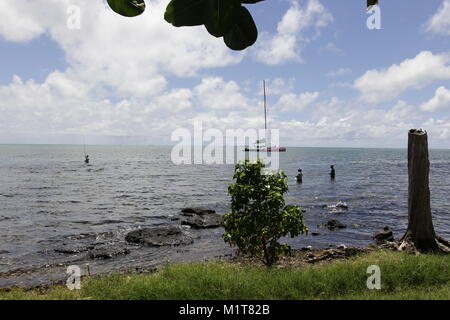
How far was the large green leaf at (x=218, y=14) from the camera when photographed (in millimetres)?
946

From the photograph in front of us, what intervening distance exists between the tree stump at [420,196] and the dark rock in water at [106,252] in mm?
11835

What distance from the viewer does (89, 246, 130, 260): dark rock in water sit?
15.7 meters

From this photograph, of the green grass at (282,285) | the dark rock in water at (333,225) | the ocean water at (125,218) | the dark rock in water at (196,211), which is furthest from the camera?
the dark rock in water at (196,211)

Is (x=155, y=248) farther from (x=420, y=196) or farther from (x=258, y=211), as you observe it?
(x=420, y=196)

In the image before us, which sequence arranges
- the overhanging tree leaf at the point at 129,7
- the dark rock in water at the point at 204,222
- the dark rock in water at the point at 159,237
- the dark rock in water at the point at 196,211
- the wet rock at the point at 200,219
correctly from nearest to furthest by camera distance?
the overhanging tree leaf at the point at 129,7
the dark rock in water at the point at 159,237
the dark rock in water at the point at 204,222
the wet rock at the point at 200,219
the dark rock in water at the point at 196,211

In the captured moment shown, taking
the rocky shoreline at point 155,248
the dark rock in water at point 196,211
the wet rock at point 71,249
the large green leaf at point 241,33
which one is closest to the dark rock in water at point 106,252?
the rocky shoreline at point 155,248

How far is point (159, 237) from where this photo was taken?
61.2 feet

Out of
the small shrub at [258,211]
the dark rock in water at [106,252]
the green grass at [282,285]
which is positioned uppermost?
the small shrub at [258,211]

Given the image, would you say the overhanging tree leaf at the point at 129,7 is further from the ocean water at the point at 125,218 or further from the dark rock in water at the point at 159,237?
the dark rock in water at the point at 159,237

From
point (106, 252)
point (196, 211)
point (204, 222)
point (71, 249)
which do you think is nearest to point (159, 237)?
point (106, 252)

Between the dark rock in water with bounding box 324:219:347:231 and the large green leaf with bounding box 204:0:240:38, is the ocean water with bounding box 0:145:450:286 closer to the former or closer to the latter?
the dark rock in water with bounding box 324:219:347:231

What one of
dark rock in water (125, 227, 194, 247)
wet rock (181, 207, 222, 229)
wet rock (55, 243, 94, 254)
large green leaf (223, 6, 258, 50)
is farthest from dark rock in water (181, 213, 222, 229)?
large green leaf (223, 6, 258, 50)

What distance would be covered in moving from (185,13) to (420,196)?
13.3m

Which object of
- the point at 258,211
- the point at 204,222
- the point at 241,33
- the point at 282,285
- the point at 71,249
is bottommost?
the point at 71,249
